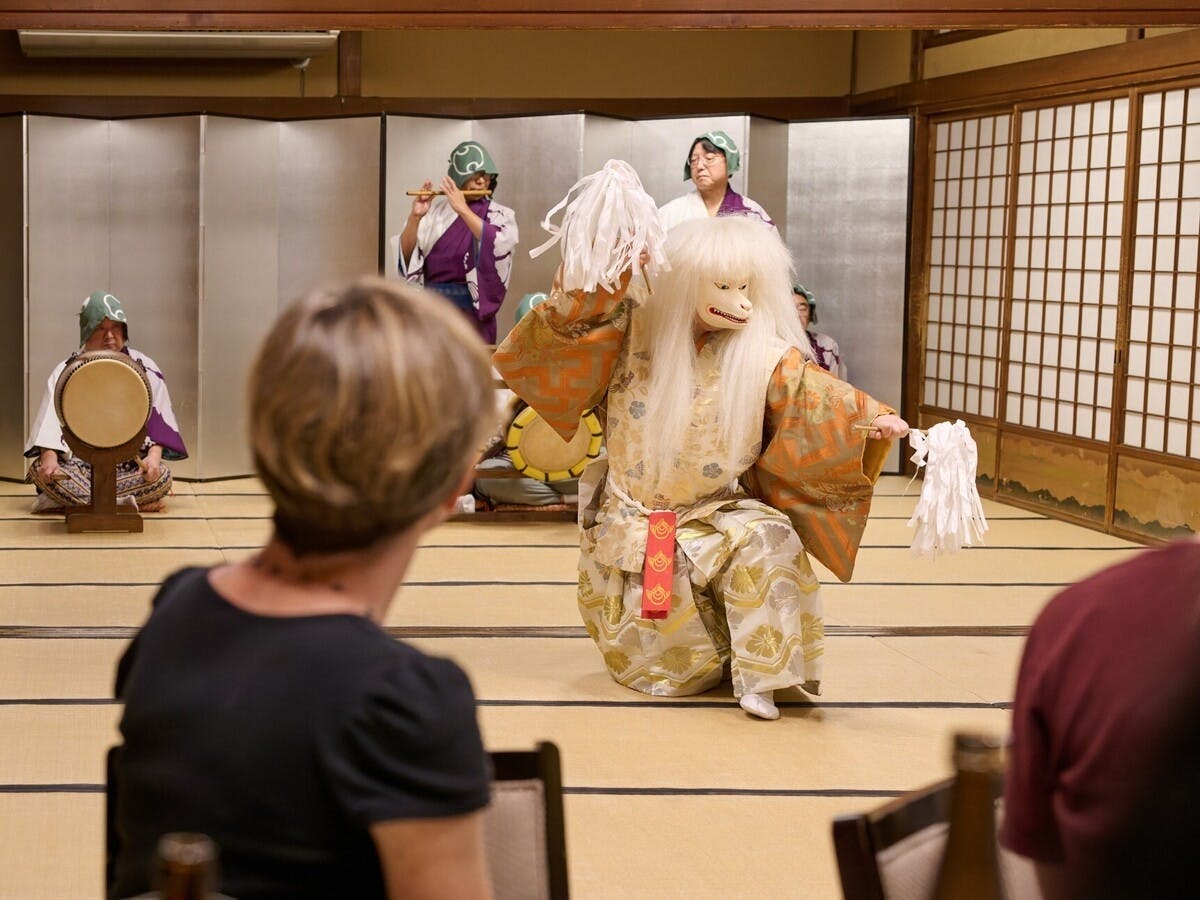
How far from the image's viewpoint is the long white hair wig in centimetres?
377

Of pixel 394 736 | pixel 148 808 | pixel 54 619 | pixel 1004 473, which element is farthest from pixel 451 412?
pixel 1004 473

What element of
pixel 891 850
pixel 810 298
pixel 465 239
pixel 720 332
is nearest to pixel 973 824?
pixel 891 850

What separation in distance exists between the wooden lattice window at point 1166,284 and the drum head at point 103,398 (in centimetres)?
364

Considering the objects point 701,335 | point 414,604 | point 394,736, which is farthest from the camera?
point 414,604

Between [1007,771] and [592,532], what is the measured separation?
2.96 m

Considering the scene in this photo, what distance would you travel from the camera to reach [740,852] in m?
2.92

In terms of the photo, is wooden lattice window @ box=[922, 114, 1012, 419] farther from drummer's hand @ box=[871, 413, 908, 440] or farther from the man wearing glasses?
drummer's hand @ box=[871, 413, 908, 440]

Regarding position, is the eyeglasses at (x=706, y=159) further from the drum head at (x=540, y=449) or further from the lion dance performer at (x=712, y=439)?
the lion dance performer at (x=712, y=439)

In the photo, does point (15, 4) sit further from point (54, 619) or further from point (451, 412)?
point (451, 412)

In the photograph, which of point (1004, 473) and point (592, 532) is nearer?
point (592, 532)

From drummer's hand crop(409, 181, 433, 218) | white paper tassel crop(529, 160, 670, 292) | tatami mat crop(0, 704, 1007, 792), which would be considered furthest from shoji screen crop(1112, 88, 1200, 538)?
white paper tassel crop(529, 160, 670, 292)

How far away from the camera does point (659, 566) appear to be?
383 cm

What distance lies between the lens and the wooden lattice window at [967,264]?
23.6 ft

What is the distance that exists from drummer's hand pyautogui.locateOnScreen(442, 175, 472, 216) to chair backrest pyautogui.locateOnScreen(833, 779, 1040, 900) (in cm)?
526
